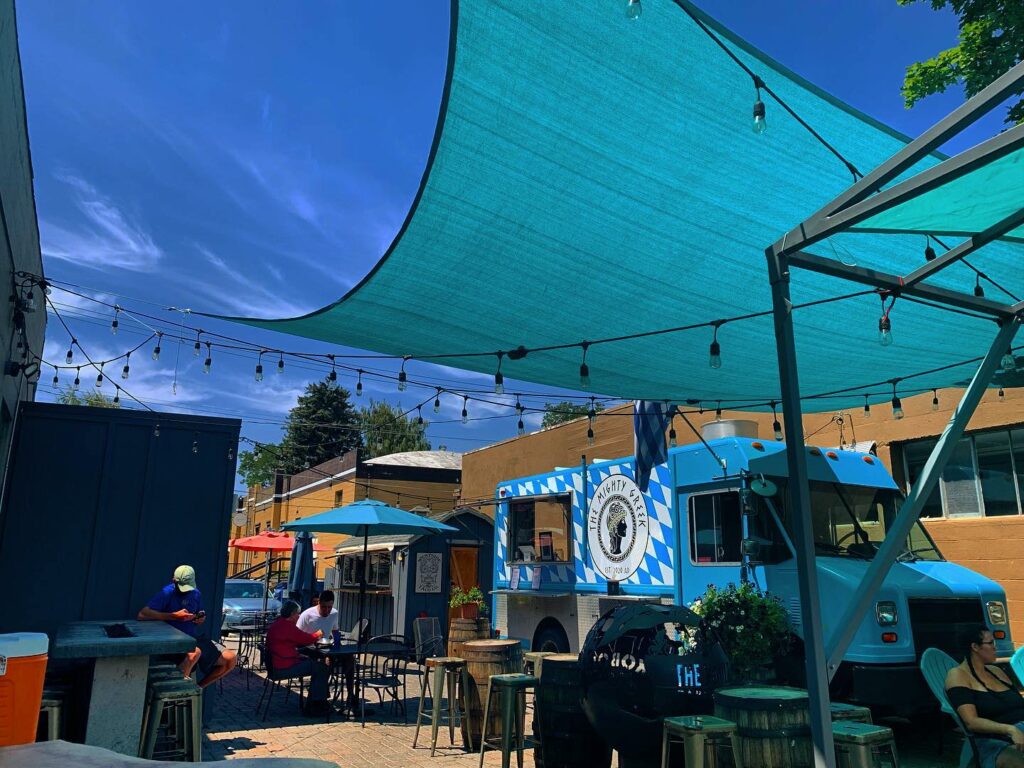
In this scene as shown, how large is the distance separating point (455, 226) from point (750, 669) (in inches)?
166

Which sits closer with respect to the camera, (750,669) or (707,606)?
(750,669)

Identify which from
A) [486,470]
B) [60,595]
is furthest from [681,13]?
[486,470]

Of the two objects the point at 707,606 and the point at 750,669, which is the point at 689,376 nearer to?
the point at 707,606

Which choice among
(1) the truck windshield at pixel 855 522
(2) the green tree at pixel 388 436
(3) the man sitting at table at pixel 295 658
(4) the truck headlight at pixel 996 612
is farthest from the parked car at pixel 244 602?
(2) the green tree at pixel 388 436

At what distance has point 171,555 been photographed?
743 cm

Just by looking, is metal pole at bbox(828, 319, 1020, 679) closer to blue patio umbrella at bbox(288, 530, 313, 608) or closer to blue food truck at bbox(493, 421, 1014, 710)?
blue food truck at bbox(493, 421, 1014, 710)

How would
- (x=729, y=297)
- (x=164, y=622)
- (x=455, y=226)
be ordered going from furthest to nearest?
(x=164, y=622) → (x=729, y=297) → (x=455, y=226)

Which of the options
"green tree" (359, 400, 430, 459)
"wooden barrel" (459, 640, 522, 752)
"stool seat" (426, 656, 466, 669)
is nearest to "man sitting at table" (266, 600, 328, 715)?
"stool seat" (426, 656, 466, 669)

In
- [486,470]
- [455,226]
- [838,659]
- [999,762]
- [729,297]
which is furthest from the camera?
[486,470]

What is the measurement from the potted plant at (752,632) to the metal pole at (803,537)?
2619 millimetres

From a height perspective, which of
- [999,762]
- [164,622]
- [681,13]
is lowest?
[999,762]

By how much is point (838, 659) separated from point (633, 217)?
277cm

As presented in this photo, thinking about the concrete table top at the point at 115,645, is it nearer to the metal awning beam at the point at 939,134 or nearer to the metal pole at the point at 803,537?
the metal pole at the point at 803,537

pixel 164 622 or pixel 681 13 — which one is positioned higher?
pixel 681 13
